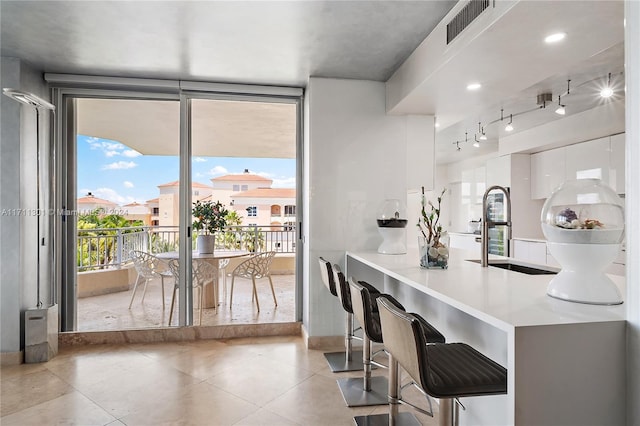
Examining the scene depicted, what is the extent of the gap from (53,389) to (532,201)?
6.09 m

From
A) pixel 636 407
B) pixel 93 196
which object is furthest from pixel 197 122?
pixel 636 407

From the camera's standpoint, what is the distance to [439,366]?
1.47 metres

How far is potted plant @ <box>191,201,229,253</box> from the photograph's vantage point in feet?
12.5

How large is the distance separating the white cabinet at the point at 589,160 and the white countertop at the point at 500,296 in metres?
3.08

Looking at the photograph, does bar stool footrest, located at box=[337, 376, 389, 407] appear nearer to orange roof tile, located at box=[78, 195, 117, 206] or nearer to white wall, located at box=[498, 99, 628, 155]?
orange roof tile, located at box=[78, 195, 117, 206]

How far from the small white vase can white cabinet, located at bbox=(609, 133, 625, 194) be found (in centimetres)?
440

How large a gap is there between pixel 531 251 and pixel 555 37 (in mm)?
3936

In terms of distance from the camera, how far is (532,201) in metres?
5.68

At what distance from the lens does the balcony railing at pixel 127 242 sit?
369 cm

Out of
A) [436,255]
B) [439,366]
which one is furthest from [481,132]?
[439,366]

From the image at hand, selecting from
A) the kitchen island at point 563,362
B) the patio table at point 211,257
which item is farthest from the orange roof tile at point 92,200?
the kitchen island at point 563,362

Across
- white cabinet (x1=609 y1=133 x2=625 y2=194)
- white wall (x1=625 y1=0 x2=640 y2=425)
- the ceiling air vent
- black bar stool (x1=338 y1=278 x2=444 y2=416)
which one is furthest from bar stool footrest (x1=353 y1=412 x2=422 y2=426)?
white cabinet (x1=609 y1=133 x2=625 y2=194)

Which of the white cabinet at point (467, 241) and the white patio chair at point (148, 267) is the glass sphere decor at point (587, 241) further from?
the white cabinet at point (467, 241)

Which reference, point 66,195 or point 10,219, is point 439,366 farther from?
point 66,195
